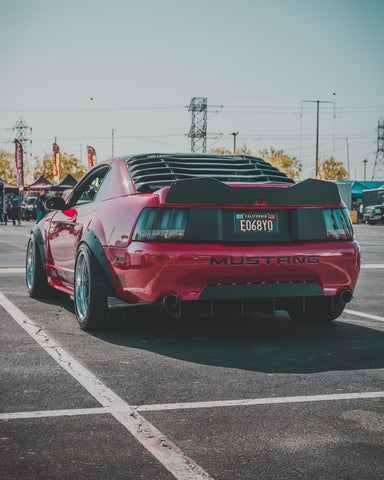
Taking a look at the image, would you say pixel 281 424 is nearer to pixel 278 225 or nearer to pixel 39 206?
pixel 278 225

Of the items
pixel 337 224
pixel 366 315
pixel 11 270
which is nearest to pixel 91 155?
pixel 11 270

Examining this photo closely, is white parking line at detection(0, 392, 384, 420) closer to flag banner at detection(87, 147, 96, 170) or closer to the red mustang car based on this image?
the red mustang car

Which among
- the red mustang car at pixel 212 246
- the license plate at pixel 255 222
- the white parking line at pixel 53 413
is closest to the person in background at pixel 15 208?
the red mustang car at pixel 212 246

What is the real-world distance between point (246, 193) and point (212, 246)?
52cm

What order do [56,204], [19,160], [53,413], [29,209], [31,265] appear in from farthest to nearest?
1. [19,160]
2. [29,209]
3. [31,265]
4. [56,204]
5. [53,413]

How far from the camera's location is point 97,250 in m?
6.26

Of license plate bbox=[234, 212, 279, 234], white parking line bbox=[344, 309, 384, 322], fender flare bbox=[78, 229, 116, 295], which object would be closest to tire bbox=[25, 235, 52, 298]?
fender flare bbox=[78, 229, 116, 295]

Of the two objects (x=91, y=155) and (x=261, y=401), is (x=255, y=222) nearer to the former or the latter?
(x=261, y=401)

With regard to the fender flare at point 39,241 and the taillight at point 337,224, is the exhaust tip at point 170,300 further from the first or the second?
the fender flare at point 39,241

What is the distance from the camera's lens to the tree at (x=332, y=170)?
367 feet

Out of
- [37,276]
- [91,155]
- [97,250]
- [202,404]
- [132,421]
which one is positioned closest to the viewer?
[132,421]

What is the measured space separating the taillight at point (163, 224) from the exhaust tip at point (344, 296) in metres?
1.44

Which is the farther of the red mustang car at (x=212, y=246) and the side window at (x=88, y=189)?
the side window at (x=88, y=189)

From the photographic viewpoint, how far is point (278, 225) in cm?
598
